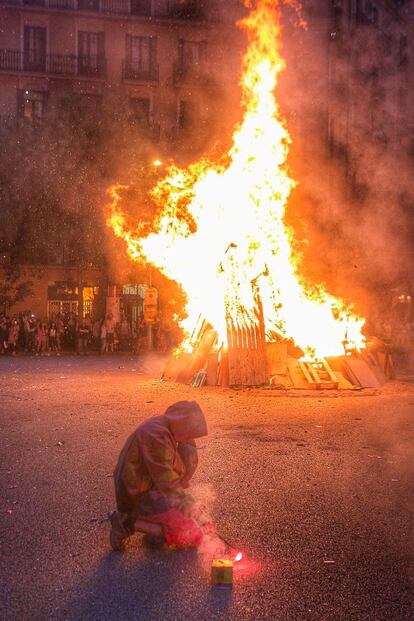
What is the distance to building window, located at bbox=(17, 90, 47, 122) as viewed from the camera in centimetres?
3127

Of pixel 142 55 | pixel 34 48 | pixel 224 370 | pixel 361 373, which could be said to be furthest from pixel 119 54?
pixel 361 373

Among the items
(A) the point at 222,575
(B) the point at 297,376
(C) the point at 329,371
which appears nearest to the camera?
(A) the point at 222,575

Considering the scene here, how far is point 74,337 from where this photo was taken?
958 inches

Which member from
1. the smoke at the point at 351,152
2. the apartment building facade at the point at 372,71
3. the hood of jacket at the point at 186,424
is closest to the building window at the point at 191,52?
the smoke at the point at 351,152

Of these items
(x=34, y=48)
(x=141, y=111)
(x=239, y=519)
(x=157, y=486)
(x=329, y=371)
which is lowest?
(x=239, y=519)

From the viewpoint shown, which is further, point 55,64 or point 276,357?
point 55,64

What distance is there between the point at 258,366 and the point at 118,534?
30.4 ft

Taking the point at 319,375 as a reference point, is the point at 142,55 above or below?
above

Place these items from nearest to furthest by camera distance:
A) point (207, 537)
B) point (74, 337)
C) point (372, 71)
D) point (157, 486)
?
point (157, 486), point (207, 537), point (372, 71), point (74, 337)

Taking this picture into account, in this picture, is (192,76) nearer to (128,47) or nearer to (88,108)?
(128,47)

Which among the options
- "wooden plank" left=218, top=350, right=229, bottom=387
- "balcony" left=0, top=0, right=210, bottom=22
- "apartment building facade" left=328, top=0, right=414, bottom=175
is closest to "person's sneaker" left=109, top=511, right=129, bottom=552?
"wooden plank" left=218, top=350, right=229, bottom=387

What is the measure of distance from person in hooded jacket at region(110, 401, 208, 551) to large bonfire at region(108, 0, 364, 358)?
9.79 metres

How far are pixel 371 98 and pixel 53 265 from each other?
18998 mm

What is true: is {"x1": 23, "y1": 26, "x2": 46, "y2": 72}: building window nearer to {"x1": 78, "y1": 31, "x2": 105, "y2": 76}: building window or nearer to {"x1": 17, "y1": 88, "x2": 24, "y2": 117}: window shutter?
{"x1": 17, "y1": 88, "x2": 24, "y2": 117}: window shutter
